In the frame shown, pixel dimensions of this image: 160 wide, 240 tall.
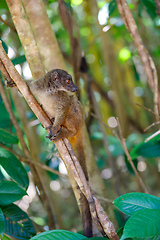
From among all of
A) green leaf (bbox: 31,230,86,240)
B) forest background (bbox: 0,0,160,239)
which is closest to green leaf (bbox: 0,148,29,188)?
forest background (bbox: 0,0,160,239)

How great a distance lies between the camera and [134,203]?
153 cm

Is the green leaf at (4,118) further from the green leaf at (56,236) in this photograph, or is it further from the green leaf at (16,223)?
the green leaf at (56,236)

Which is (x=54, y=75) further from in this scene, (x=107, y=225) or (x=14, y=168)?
(x=107, y=225)

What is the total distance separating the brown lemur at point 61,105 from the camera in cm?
224

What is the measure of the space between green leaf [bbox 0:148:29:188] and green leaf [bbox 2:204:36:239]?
21 cm

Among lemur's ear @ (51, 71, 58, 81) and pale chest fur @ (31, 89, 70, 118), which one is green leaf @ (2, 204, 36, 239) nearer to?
pale chest fur @ (31, 89, 70, 118)

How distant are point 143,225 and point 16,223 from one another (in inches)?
44.2


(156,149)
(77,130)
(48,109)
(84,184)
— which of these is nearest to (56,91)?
(48,109)

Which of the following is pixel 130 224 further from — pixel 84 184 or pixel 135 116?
pixel 135 116

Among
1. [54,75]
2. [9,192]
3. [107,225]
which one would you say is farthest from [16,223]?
[54,75]

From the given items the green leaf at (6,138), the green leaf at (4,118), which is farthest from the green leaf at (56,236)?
the green leaf at (4,118)

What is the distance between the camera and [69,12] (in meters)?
3.28

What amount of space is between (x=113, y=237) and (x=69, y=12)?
8.85ft

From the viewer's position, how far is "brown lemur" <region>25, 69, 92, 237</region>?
2.24m
